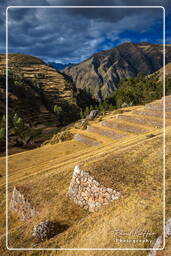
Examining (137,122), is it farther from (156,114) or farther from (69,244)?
(69,244)

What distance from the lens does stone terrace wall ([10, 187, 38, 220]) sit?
36.7 ft

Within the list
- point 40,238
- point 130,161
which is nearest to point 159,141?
point 130,161

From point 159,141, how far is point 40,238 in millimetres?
11346

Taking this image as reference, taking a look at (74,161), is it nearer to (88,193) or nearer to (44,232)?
(88,193)

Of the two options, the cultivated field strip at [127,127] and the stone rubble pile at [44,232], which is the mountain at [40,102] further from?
the stone rubble pile at [44,232]

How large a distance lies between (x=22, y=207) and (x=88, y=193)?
522 centimetres

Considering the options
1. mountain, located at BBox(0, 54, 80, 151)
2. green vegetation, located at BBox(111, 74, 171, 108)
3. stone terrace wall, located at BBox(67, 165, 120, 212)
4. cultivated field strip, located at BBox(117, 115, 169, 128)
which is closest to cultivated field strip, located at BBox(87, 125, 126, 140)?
cultivated field strip, located at BBox(117, 115, 169, 128)

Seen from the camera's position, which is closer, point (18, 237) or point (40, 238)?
point (40, 238)

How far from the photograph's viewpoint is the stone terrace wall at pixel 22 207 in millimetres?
11195

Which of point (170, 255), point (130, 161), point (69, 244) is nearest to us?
point (170, 255)

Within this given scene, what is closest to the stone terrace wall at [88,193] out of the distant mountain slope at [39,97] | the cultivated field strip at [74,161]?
the cultivated field strip at [74,161]

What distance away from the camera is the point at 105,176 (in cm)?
1037

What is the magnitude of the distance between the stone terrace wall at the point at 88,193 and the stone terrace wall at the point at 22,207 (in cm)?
266

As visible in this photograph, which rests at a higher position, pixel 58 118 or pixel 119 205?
pixel 58 118
